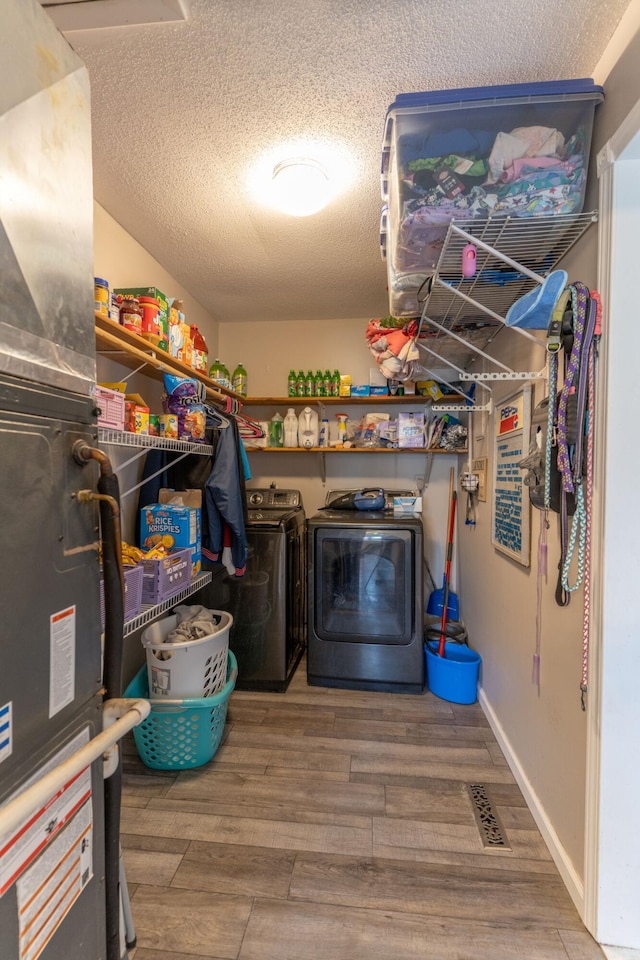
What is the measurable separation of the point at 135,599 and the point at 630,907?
1685mm

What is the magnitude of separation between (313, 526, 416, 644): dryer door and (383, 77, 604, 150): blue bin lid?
6.09 ft

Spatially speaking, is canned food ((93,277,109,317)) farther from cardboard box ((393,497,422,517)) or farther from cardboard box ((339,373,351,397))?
cardboard box ((393,497,422,517))

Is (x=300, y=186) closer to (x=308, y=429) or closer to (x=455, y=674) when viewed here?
(x=308, y=429)

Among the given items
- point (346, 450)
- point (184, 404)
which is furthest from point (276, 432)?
point (184, 404)

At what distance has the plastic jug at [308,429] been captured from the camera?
2.96 m

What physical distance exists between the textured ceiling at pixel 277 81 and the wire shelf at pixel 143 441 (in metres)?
1.06

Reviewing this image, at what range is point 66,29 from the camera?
3.74 ft

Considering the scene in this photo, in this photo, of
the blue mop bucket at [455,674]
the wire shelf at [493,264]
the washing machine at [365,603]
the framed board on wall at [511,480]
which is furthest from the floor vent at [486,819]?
the wire shelf at [493,264]

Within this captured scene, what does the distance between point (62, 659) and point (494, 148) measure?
62.1 inches

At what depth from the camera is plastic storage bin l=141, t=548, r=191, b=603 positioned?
5.17ft

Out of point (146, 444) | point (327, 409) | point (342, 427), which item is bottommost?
point (146, 444)

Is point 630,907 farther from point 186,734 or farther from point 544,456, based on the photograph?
point 186,734

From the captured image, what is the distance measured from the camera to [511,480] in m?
1.86

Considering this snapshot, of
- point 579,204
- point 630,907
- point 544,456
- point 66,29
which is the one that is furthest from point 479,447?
point 66,29
